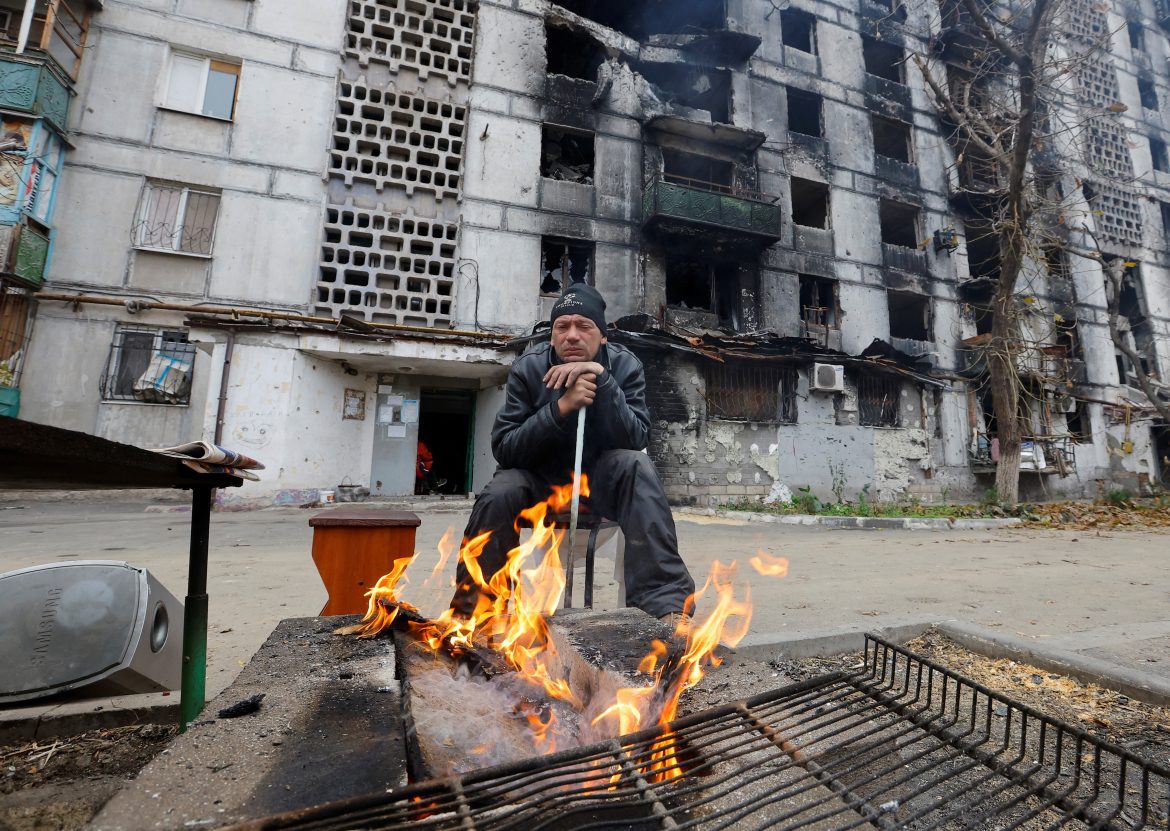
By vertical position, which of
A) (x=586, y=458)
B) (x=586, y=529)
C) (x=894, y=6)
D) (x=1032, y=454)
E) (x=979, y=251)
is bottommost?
(x=586, y=529)

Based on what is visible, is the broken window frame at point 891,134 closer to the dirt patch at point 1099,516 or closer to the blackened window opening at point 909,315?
the blackened window opening at point 909,315

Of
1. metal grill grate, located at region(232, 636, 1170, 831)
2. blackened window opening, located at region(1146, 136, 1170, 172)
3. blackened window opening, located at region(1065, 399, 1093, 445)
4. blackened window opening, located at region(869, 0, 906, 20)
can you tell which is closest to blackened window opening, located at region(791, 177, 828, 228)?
blackened window opening, located at region(869, 0, 906, 20)

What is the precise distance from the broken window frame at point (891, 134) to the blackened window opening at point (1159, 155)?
11473 mm

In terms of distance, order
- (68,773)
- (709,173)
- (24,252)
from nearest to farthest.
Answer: (68,773) < (24,252) < (709,173)

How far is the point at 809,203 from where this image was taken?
1695 centimetres

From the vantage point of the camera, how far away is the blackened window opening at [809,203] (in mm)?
16016

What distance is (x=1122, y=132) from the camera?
19562mm

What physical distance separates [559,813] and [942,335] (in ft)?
64.1

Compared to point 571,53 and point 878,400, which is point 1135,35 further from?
point 571,53

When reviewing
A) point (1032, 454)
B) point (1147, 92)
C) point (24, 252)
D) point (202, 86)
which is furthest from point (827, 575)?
point (1147, 92)

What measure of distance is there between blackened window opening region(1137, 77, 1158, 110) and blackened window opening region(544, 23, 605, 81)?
22499 millimetres

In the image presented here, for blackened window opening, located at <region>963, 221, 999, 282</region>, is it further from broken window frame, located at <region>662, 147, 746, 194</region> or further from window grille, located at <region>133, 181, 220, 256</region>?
window grille, located at <region>133, 181, 220, 256</region>

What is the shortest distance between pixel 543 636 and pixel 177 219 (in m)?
13.2

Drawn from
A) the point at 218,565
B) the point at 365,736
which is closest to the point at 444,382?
the point at 218,565
